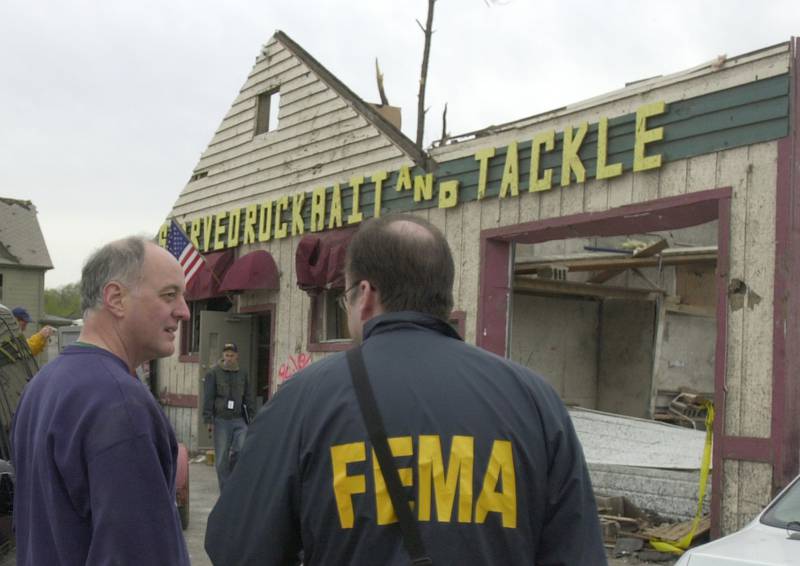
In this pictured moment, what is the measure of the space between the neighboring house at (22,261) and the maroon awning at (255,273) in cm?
2552

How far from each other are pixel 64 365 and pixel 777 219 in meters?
6.63

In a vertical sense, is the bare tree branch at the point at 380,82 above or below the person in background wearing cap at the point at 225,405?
above

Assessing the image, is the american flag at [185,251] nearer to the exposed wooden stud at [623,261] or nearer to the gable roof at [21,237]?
the exposed wooden stud at [623,261]

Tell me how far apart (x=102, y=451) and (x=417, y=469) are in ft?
2.65

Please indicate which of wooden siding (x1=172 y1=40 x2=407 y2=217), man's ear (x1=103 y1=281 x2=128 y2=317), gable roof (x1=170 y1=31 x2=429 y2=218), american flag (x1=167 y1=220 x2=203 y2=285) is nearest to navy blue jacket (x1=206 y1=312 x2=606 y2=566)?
man's ear (x1=103 y1=281 x2=128 y2=317)

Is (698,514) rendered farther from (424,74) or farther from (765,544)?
(424,74)

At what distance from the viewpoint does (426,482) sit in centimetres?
206

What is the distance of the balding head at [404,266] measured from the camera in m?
2.29

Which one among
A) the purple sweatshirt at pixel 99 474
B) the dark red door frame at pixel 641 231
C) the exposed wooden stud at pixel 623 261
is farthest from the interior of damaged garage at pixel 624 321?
the purple sweatshirt at pixel 99 474

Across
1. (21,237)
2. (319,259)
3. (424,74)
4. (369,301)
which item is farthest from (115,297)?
(21,237)

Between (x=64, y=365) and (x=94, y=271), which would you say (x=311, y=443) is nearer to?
(x=64, y=365)

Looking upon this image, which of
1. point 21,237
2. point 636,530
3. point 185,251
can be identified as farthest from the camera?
point 21,237

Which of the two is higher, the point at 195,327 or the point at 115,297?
the point at 115,297

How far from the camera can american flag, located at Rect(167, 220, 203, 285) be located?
14609mm
